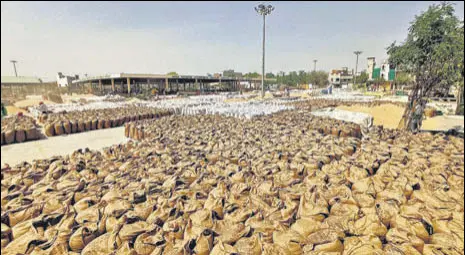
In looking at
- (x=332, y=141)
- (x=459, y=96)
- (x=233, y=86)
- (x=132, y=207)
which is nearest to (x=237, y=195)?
(x=132, y=207)

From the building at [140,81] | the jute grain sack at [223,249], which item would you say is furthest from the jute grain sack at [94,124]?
the building at [140,81]

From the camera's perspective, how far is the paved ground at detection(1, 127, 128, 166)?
26.0 ft

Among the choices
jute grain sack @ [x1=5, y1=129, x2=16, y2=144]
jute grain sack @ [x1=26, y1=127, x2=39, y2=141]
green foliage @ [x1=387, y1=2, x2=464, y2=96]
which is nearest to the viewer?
green foliage @ [x1=387, y1=2, x2=464, y2=96]

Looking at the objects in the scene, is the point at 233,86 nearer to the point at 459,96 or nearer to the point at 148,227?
the point at 459,96

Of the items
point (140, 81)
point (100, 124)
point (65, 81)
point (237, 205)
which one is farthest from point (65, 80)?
point (237, 205)

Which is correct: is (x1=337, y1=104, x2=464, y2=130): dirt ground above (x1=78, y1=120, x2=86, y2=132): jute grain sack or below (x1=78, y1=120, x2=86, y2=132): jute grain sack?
below

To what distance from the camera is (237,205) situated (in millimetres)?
2891

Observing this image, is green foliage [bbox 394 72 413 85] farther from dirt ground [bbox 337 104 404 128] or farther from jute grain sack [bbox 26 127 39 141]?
jute grain sack [bbox 26 127 39 141]

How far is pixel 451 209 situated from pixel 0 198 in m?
6.80

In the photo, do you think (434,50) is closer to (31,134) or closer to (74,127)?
(74,127)

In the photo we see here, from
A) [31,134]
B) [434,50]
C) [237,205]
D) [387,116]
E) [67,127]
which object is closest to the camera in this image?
[237,205]

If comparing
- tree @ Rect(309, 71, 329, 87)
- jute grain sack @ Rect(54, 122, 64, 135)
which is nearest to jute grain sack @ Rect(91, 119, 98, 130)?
jute grain sack @ Rect(54, 122, 64, 135)

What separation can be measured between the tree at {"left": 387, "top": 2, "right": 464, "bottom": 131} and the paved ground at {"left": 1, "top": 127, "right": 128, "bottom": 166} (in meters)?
12.5

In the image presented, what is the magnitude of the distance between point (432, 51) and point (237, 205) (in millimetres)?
9908
